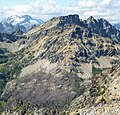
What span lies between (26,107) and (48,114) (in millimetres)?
30012

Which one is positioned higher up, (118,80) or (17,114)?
(118,80)

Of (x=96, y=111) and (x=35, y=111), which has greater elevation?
(x=96, y=111)

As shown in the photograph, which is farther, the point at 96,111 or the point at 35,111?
the point at 35,111

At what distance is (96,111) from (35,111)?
11602cm

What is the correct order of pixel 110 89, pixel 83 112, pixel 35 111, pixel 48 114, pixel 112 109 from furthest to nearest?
1. pixel 35 111
2. pixel 48 114
3. pixel 110 89
4. pixel 83 112
5. pixel 112 109

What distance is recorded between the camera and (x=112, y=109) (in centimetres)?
7088

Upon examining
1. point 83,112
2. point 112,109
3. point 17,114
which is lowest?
point 17,114

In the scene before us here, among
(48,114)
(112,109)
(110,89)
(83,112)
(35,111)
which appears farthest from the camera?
(35,111)

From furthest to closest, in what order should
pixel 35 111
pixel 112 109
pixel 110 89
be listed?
pixel 35 111 < pixel 110 89 < pixel 112 109

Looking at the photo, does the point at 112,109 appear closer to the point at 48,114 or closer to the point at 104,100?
the point at 104,100

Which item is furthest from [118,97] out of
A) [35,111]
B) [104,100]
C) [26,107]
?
[26,107]

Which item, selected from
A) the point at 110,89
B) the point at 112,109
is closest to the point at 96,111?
the point at 112,109

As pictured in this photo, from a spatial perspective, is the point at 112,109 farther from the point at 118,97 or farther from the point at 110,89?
the point at 110,89

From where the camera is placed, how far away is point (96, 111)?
247ft
